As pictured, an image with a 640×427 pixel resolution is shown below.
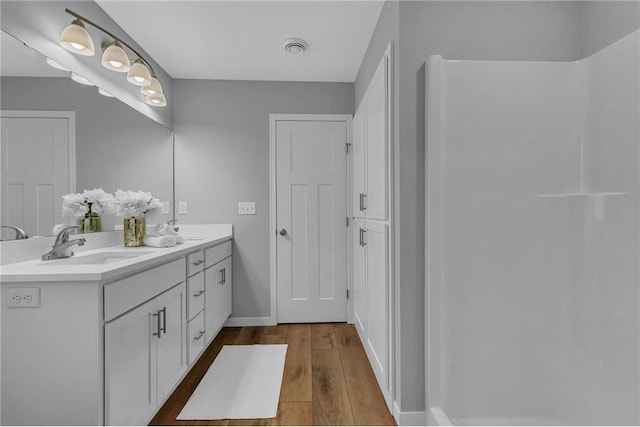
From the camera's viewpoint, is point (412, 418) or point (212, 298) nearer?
point (412, 418)

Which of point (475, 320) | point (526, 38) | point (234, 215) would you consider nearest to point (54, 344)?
point (475, 320)

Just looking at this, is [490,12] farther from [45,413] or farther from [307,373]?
[45,413]

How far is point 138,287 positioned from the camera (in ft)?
4.52

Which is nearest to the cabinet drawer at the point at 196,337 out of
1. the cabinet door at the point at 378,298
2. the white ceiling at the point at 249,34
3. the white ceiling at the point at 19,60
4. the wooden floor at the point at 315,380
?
the wooden floor at the point at 315,380

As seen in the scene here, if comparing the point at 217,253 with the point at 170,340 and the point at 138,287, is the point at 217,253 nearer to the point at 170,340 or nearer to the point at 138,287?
the point at 170,340

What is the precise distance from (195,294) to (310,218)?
1.25 metres

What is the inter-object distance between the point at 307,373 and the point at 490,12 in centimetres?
228

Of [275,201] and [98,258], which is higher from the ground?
[275,201]

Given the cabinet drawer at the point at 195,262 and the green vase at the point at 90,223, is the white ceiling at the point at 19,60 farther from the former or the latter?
the cabinet drawer at the point at 195,262

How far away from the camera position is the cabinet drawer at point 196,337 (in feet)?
6.43

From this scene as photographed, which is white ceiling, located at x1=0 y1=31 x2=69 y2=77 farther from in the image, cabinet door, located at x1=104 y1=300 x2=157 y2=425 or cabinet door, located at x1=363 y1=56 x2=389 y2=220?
cabinet door, located at x1=363 y1=56 x2=389 y2=220

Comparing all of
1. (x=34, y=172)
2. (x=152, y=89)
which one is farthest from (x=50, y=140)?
(x=152, y=89)

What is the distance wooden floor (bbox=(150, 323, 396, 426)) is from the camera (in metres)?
1.64

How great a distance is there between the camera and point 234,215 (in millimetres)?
2936
